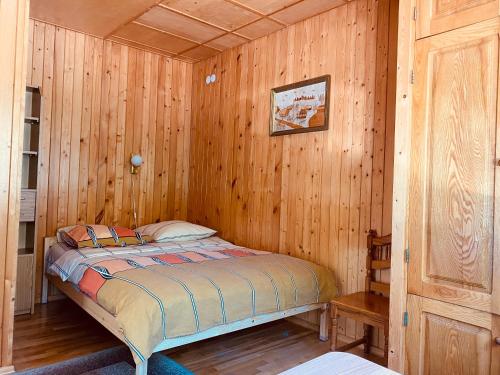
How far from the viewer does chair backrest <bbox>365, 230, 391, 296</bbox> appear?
Answer: 2688 millimetres

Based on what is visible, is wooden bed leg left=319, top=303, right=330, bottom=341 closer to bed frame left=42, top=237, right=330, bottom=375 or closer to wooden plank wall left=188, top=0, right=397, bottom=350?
bed frame left=42, top=237, right=330, bottom=375

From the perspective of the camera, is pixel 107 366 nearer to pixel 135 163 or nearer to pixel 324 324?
pixel 324 324

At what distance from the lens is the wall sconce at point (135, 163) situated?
4.12 meters

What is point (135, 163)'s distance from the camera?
4.13 metres

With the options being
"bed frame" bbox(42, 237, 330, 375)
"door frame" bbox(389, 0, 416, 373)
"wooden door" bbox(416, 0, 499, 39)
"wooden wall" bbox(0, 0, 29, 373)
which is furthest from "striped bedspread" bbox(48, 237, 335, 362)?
"wooden door" bbox(416, 0, 499, 39)

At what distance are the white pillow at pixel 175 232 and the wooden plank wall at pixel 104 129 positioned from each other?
572 millimetres

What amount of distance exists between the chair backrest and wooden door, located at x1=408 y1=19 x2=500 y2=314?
84 cm

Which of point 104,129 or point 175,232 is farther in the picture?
point 104,129

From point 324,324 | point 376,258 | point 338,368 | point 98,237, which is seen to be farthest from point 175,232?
point 338,368

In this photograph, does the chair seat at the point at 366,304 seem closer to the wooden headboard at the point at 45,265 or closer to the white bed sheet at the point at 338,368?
the white bed sheet at the point at 338,368

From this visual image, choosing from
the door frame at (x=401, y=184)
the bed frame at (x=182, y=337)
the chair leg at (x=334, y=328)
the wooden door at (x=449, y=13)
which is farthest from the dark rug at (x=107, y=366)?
the wooden door at (x=449, y=13)

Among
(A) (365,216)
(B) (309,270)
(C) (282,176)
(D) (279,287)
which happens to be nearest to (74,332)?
(D) (279,287)

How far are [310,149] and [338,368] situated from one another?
2.29 meters

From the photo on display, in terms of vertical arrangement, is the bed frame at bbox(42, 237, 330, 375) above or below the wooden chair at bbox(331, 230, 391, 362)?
below
